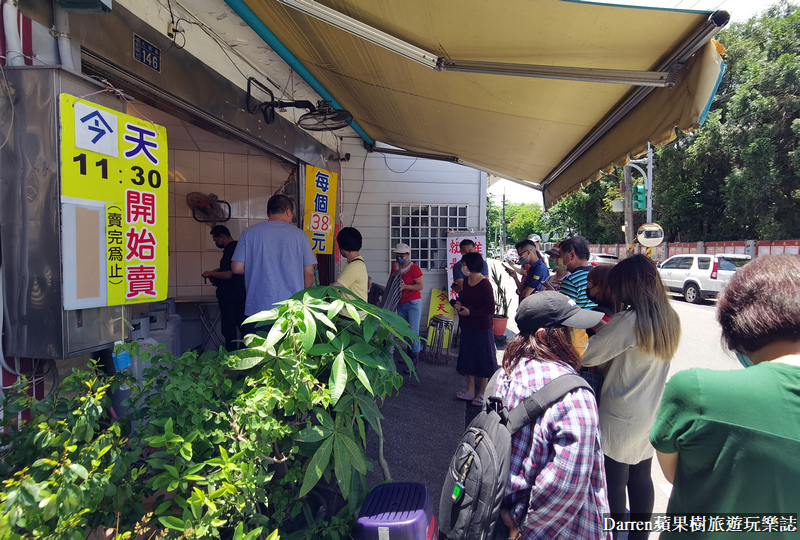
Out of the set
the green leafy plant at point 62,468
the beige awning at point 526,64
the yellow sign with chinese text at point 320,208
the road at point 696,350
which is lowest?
the road at point 696,350

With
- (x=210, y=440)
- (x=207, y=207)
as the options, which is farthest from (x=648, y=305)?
(x=207, y=207)

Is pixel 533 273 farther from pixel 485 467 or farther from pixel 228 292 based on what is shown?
pixel 485 467

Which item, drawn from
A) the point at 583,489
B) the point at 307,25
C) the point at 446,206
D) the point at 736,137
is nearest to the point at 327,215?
the point at 307,25

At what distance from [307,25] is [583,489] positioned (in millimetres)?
3323

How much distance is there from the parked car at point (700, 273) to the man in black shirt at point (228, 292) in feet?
46.2

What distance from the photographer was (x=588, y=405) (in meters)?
1.27

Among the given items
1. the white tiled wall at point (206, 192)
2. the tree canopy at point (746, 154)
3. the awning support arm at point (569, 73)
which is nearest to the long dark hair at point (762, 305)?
the awning support arm at point (569, 73)

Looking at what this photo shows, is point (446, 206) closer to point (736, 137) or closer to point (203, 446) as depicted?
point (203, 446)

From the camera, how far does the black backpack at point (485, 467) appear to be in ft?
3.95

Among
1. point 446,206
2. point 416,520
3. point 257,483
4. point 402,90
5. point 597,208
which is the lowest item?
point 416,520

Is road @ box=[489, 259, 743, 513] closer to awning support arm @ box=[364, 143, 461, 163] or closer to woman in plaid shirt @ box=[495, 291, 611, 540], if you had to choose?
woman in plaid shirt @ box=[495, 291, 611, 540]

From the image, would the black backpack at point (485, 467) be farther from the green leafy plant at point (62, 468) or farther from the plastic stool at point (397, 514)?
the green leafy plant at point (62, 468)

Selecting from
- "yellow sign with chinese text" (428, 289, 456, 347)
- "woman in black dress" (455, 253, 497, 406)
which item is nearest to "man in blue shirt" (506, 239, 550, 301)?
"woman in black dress" (455, 253, 497, 406)

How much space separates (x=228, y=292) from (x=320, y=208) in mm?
1482
